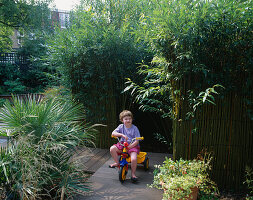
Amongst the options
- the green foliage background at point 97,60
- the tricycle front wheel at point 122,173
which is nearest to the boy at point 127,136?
the tricycle front wheel at point 122,173

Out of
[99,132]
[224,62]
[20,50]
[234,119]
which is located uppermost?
[20,50]

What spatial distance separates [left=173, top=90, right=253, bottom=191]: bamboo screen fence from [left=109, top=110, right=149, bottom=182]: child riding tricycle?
74 cm

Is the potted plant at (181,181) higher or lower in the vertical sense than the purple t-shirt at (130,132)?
lower

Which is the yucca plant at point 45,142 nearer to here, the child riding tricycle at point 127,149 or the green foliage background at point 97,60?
the child riding tricycle at point 127,149

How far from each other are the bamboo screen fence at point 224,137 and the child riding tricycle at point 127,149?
2.42 feet

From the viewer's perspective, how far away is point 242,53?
236cm

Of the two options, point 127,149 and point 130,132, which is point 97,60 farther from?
point 127,149

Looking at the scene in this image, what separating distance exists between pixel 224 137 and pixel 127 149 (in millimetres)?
1397

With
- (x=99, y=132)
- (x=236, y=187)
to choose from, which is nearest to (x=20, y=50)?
(x=99, y=132)

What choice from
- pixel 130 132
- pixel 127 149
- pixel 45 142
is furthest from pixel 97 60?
pixel 45 142

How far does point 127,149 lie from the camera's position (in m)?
3.17

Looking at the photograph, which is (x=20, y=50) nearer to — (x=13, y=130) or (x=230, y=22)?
(x=13, y=130)

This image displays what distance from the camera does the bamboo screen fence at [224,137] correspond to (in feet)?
8.65

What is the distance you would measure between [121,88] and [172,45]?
2035 millimetres
